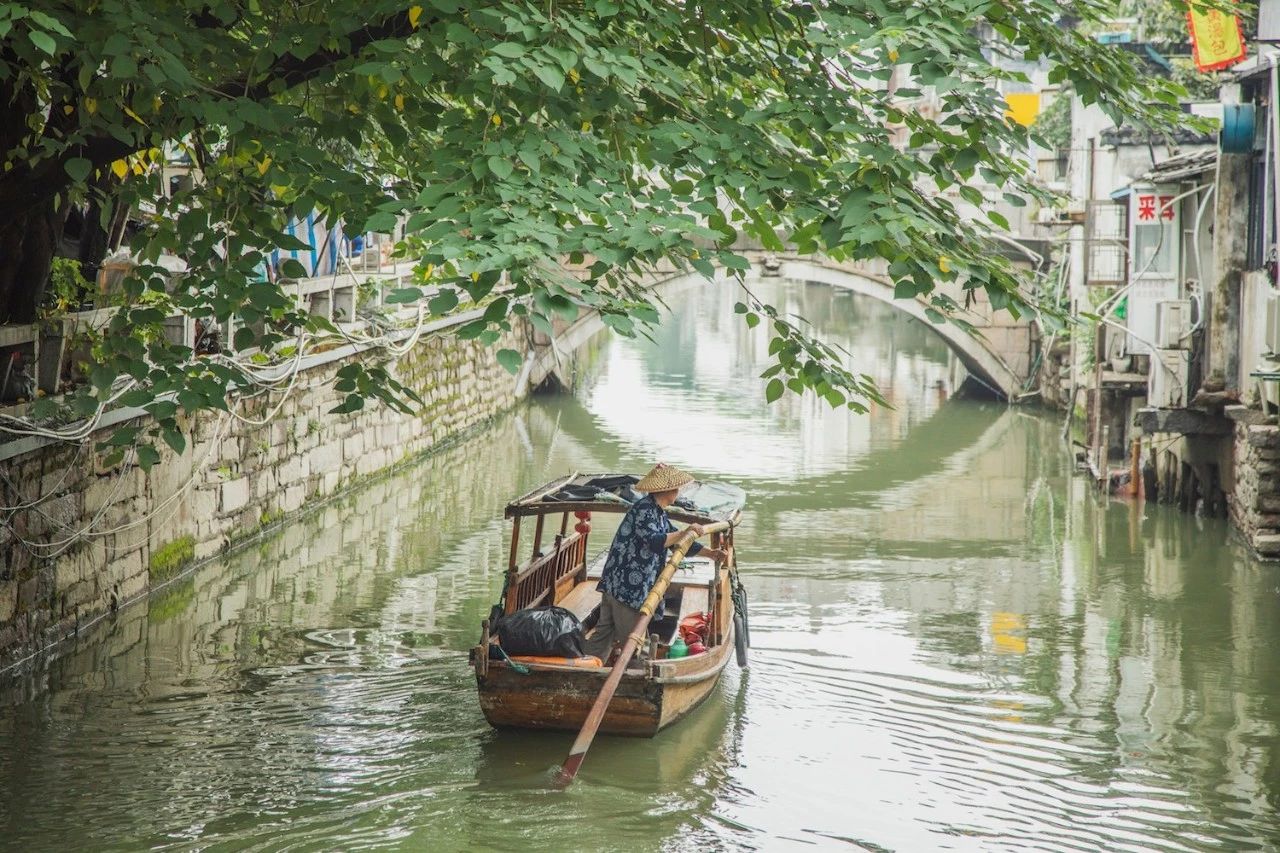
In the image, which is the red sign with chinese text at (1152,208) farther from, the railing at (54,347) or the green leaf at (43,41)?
the green leaf at (43,41)

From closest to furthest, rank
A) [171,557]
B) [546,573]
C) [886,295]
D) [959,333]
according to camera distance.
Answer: [546,573]
[171,557]
[959,333]
[886,295]

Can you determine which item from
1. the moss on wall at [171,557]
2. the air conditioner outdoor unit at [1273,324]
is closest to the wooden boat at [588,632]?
the moss on wall at [171,557]

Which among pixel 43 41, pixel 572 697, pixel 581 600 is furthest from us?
pixel 581 600

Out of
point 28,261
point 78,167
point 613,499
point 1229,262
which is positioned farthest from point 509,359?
point 1229,262

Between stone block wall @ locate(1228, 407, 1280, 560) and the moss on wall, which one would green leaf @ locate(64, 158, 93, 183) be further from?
stone block wall @ locate(1228, 407, 1280, 560)

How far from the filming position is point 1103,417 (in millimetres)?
17688

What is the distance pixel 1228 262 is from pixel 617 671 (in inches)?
345

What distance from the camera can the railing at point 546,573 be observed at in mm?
9156

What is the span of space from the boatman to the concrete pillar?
25.1ft

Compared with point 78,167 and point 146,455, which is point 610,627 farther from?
point 78,167

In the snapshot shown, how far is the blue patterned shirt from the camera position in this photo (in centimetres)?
818

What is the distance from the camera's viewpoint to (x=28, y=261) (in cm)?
866

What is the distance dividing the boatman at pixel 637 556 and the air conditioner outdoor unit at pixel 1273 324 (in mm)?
6068

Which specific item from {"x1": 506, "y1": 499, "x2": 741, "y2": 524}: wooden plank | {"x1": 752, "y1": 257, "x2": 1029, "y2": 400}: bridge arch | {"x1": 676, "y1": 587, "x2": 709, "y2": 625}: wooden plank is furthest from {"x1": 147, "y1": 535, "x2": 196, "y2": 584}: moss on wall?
{"x1": 752, "y1": 257, "x2": 1029, "y2": 400}: bridge arch
